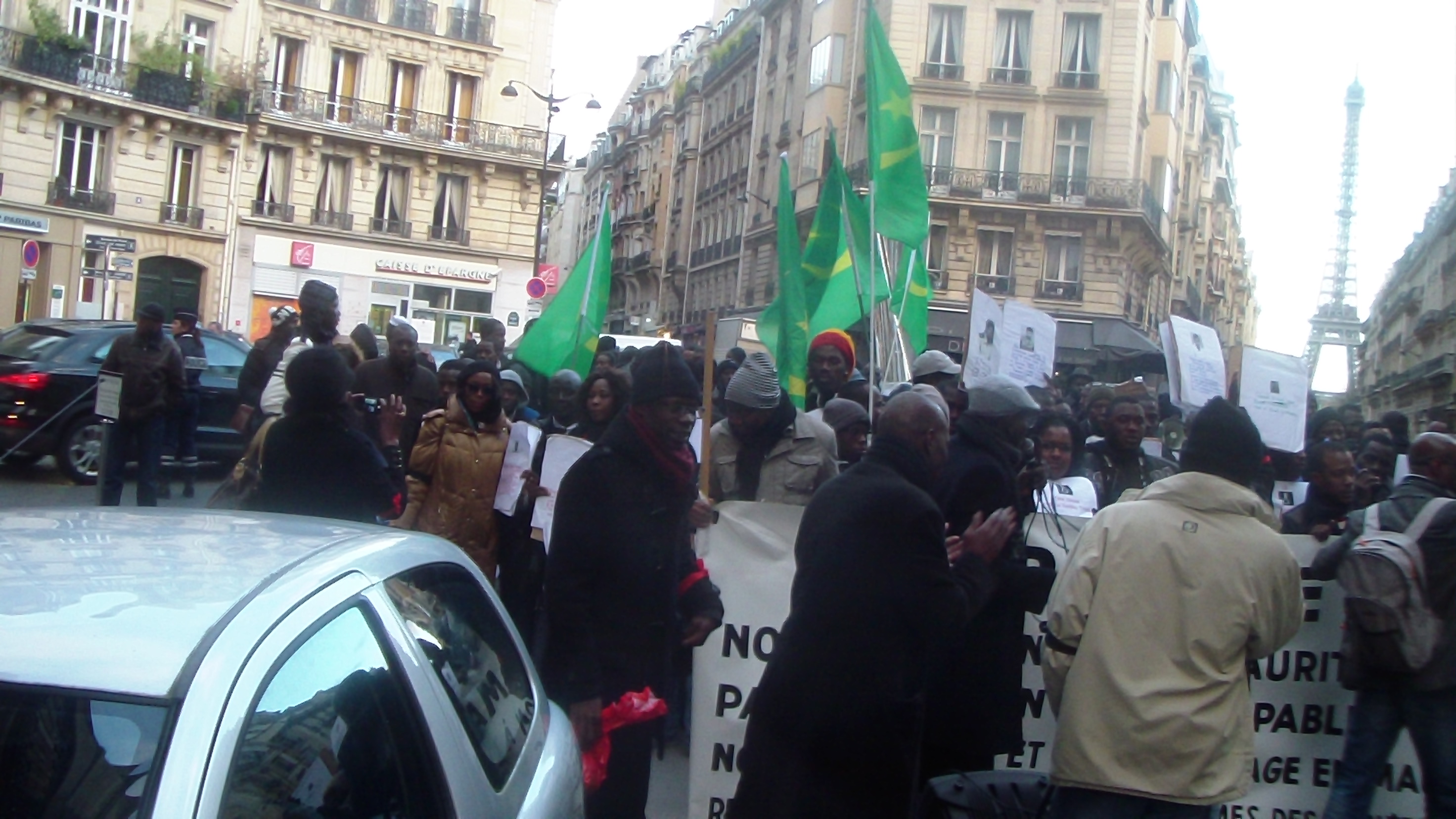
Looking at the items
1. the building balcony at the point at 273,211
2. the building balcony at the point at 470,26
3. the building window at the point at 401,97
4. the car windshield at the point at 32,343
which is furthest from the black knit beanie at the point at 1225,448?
the building balcony at the point at 470,26

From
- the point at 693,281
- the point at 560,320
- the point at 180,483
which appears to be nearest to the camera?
the point at 560,320

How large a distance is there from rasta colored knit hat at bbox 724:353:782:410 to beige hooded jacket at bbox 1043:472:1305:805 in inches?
95.8

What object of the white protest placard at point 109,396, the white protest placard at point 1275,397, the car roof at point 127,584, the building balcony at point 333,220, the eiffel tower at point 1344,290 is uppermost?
the eiffel tower at point 1344,290

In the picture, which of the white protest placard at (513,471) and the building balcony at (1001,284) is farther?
the building balcony at (1001,284)

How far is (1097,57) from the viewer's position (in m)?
36.2

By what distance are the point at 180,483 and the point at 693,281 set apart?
4692cm

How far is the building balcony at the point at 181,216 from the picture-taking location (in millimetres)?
34562

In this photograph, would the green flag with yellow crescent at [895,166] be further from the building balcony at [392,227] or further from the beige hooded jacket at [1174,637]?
the building balcony at [392,227]

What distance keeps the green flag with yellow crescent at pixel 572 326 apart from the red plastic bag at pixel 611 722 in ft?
16.6

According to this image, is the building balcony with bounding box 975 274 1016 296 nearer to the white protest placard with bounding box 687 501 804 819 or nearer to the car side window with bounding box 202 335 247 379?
the car side window with bounding box 202 335 247 379

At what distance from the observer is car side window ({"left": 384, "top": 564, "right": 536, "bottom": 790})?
2.74m

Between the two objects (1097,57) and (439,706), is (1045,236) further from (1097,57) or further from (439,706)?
(439,706)

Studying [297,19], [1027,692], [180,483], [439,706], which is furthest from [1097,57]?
[439,706]

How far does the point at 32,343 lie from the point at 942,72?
28.8 metres
